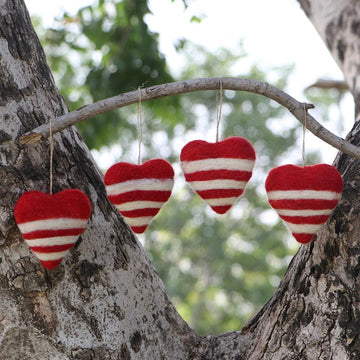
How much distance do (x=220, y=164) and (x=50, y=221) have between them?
49 cm

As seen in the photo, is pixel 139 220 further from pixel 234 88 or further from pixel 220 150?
pixel 234 88

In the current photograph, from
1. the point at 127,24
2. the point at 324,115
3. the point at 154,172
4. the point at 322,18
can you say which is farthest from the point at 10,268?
the point at 324,115

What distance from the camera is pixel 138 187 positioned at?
5.20 feet

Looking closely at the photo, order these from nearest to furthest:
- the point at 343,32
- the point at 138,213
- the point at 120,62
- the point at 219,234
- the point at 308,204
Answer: the point at 308,204
the point at 138,213
the point at 343,32
the point at 120,62
the point at 219,234

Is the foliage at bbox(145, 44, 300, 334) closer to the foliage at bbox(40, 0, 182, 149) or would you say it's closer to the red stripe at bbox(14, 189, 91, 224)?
the foliage at bbox(40, 0, 182, 149)

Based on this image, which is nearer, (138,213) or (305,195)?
(305,195)

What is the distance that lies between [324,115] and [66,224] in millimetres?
15286

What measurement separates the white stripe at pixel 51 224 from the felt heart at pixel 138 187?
0.40 feet

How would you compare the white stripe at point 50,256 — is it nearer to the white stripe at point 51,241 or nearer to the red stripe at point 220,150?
the white stripe at point 51,241

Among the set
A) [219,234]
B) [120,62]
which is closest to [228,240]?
[219,234]

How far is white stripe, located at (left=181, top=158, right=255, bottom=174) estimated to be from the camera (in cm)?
153

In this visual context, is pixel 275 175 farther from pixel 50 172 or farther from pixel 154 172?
pixel 50 172

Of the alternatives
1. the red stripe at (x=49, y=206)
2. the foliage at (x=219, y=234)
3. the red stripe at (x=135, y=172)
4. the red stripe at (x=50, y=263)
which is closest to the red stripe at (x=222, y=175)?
the red stripe at (x=135, y=172)

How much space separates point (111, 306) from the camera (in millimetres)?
1711
